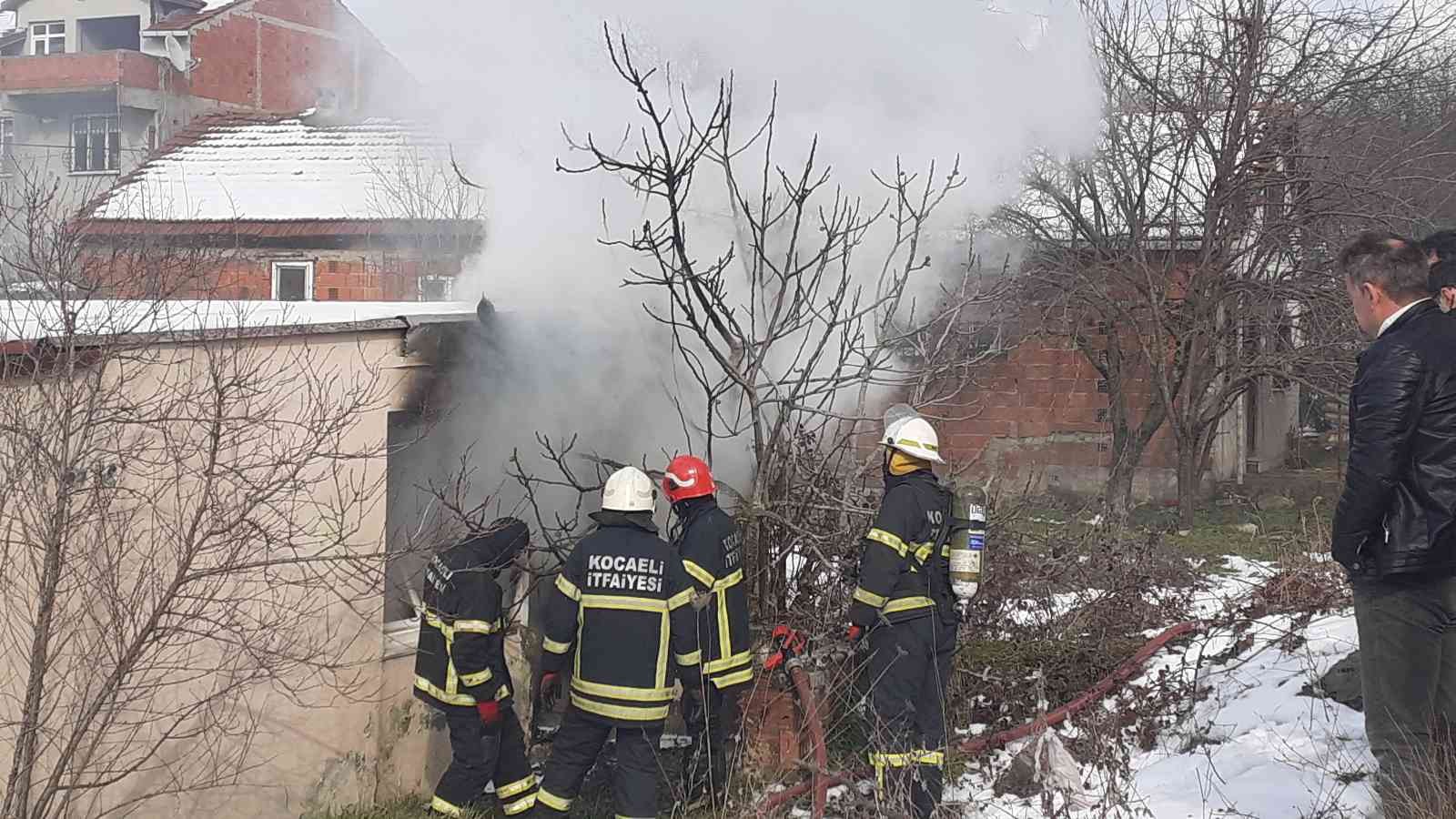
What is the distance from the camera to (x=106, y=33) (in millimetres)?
36688

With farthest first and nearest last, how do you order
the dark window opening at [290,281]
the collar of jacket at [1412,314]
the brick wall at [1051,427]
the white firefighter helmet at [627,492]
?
1. the dark window opening at [290,281]
2. the brick wall at [1051,427]
3. the white firefighter helmet at [627,492]
4. the collar of jacket at [1412,314]

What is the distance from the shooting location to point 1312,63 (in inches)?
493

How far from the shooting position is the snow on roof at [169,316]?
4254 millimetres

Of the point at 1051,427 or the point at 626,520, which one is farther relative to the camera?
the point at 1051,427

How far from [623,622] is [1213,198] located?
9252mm

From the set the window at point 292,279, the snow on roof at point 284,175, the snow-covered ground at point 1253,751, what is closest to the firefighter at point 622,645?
the snow-covered ground at point 1253,751

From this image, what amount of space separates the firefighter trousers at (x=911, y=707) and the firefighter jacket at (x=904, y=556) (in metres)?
0.09

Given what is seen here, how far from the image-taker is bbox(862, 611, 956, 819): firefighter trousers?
5.18 metres

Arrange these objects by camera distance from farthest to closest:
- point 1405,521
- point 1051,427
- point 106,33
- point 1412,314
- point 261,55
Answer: point 106,33, point 261,55, point 1051,427, point 1412,314, point 1405,521

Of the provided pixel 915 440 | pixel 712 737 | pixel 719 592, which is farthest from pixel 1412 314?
pixel 712 737

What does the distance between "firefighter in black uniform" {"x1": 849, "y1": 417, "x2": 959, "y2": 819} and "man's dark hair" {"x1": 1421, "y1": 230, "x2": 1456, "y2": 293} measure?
1968 mm

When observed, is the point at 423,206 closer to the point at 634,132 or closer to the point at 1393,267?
the point at 634,132

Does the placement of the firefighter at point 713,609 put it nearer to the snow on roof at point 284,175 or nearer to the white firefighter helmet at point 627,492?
the white firefighter helmet at point 627,492

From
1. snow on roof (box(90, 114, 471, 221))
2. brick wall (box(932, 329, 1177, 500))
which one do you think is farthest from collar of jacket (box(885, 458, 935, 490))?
snow on roof (box(90, 114, 471, 221))
